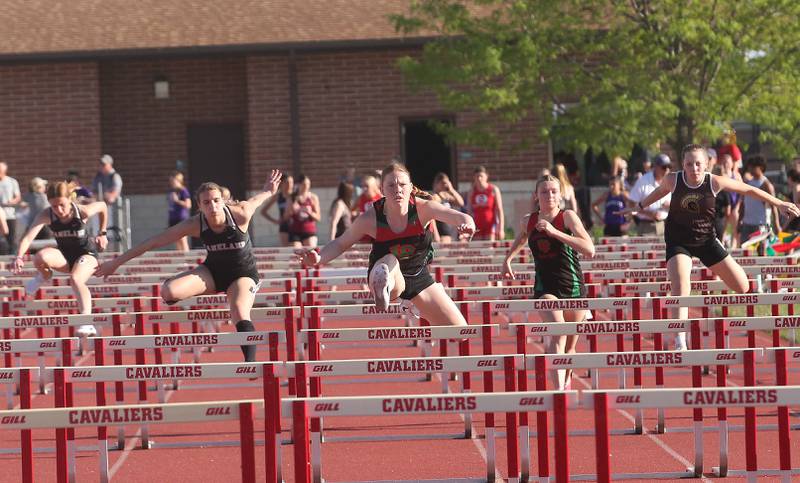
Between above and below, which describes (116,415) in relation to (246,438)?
above

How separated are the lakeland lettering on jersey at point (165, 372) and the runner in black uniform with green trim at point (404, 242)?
9.59ft

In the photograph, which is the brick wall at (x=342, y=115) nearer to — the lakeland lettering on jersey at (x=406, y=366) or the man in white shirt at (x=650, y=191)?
the man in white shirt at (x=650, y=191)

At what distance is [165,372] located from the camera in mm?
7387

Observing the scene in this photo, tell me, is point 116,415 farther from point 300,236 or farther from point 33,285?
point 300,236

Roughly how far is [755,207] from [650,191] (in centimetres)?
155

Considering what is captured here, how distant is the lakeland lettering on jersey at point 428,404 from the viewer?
20.0 ft

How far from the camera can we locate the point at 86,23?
109 feet

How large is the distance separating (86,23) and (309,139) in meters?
6.04

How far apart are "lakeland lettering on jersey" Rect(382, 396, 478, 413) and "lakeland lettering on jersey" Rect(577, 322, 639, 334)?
2600 mm

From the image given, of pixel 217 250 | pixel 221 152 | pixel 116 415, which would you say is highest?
pixel 221 152

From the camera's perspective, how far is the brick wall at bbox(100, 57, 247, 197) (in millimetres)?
33062

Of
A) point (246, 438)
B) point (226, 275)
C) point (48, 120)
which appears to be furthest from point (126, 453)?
point (48, 120)

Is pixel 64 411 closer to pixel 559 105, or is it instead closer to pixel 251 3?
pixel 559 105

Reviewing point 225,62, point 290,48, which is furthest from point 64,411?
point 225,62
